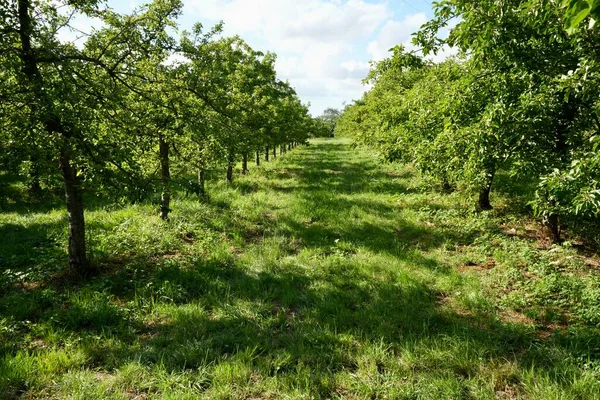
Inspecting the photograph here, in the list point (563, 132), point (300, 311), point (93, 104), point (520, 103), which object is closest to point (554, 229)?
point (563, 132)

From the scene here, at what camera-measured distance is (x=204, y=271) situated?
298 inches

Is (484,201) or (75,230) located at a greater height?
(484,201)

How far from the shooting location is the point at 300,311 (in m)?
6.00

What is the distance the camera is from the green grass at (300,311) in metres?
4.20

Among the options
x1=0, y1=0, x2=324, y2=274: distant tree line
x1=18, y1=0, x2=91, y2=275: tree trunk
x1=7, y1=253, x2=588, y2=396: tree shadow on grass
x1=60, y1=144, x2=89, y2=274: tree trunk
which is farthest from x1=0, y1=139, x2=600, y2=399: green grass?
x1=0, y1=0, x2=324, y2=274: distant tree line

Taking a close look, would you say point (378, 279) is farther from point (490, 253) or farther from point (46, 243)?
point (46, 243)

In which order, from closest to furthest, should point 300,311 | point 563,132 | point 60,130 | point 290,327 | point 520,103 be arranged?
1. point 290,327
2. point 60,130
3. point 300,311
4. point 520,103
5. point 563,132

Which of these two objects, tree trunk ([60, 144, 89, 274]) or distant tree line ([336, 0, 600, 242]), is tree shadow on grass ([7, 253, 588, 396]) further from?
distant tree line ([336, 0, 600, 242])

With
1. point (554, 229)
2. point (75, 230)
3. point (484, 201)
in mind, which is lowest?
point (554, 229)

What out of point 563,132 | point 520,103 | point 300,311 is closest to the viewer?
point 300,311

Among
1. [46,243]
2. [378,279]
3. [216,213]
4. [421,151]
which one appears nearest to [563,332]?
[378,279]

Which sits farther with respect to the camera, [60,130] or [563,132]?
[563,132]

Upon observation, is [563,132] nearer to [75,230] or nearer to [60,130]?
[60,130]

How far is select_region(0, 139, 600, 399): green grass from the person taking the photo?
13.8 ft
